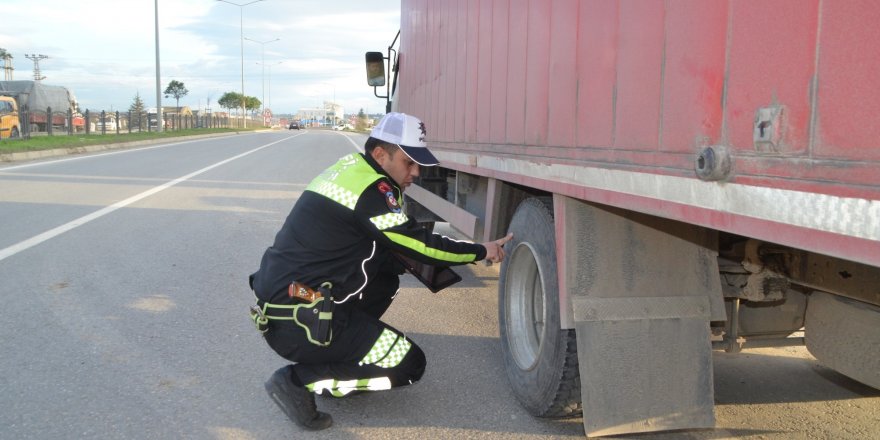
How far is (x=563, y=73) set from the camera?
3162 mm

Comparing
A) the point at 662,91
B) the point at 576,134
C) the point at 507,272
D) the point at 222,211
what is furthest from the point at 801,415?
the point at 222,211

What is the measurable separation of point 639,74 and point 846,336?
1349 mm

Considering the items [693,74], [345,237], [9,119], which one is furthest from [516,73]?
[9,119]

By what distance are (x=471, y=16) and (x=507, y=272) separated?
6.26ft

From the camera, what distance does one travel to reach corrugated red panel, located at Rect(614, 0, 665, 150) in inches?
92.2

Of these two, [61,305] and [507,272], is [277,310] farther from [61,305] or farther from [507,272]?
[61,305]

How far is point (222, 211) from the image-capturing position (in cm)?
1034

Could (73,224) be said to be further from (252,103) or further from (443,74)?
(252,103)

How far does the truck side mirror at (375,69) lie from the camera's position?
964 centimetres

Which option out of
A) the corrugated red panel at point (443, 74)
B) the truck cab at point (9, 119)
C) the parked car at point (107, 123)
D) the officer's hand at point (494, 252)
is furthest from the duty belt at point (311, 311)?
the parked car at point (107, 123)

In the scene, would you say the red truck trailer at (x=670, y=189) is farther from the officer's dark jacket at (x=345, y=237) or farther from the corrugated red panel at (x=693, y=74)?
the officer's dark jacket at (x=345, y=237)

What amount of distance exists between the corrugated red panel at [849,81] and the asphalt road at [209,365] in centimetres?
204

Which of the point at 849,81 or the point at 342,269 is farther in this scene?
the point at 342,269

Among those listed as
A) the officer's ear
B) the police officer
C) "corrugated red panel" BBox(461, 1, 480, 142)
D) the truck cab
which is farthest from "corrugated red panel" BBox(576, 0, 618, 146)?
the truck cab
